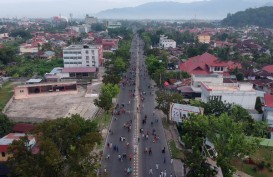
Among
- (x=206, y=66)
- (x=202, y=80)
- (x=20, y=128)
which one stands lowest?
(x=20, y=128)

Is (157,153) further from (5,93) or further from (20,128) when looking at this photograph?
(5,93)

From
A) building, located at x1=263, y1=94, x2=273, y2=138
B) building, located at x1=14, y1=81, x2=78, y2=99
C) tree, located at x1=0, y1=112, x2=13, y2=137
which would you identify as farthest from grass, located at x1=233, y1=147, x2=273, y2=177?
building, located at x1=14, y1=81, x2=78, y2=99

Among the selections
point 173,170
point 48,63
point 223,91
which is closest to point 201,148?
point 173,170

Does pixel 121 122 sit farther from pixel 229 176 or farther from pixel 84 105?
pixel 229 176

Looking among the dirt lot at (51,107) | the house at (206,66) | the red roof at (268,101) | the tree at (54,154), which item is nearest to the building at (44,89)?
the dirt lot at (51,107)

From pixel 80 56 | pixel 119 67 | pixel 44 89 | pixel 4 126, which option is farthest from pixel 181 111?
pixel 80 56

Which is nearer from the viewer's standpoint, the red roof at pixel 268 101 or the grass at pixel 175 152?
the grass at pixel 175 152

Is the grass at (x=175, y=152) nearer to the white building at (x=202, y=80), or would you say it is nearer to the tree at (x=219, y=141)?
the tree at (x=219, y=141)
